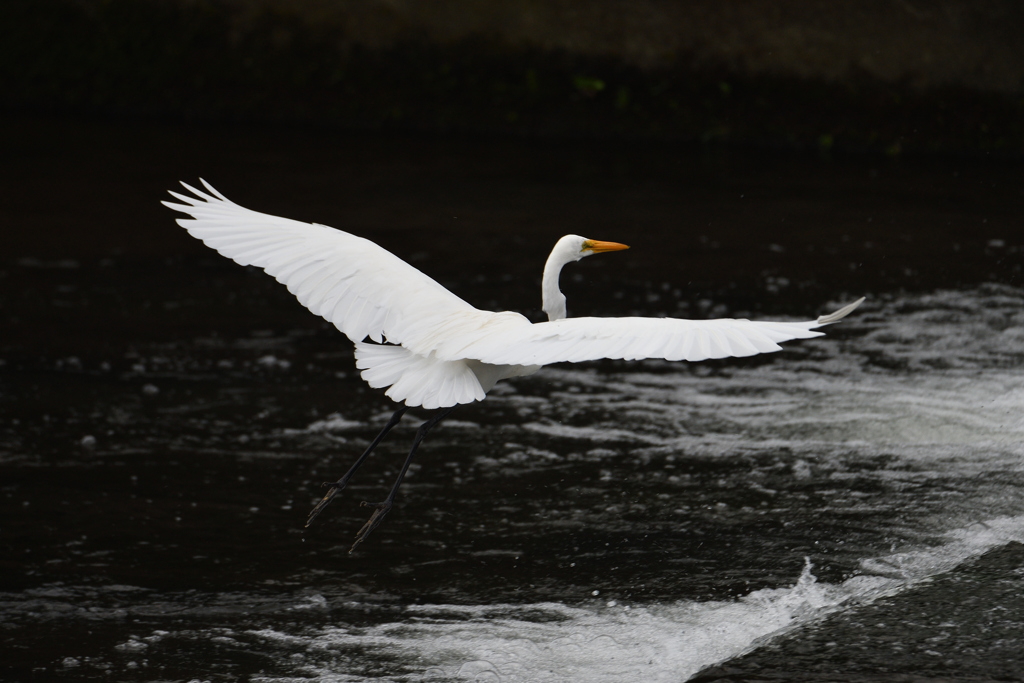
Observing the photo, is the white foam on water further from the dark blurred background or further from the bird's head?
the dark blurred background

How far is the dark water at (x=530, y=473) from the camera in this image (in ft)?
15.0

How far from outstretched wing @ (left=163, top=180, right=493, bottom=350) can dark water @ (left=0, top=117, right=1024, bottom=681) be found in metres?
1.15

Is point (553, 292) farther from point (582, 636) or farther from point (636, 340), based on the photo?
point (582, 636)

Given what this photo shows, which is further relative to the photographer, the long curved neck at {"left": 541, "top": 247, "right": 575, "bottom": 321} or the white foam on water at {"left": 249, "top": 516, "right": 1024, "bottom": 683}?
the long curved neck at {"left": 541, "top": 247, "right": 575, "bottom": 321}

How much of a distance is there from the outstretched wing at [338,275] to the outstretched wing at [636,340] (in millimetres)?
648

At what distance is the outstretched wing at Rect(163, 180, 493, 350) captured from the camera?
4910 mm

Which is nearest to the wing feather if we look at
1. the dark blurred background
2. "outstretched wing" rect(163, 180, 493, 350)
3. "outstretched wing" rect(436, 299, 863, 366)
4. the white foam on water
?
"outstretched wing" rect(436, 299, 863, 366)

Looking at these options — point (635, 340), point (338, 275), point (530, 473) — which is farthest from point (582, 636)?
point (338, 275)

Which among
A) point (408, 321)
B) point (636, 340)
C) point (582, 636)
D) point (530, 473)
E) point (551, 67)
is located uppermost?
point (551, 67)

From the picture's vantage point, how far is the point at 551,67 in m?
16.8

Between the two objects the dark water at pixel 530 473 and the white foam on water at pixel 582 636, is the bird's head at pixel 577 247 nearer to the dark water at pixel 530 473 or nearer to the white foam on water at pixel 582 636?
the dark water at pixel 530 473

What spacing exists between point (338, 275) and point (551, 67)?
12.5 meters

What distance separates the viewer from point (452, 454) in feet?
21.2

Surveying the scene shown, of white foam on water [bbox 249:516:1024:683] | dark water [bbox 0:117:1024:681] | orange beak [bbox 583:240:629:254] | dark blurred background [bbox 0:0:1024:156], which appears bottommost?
white foam on water [bbox 249:516:1024:683]
